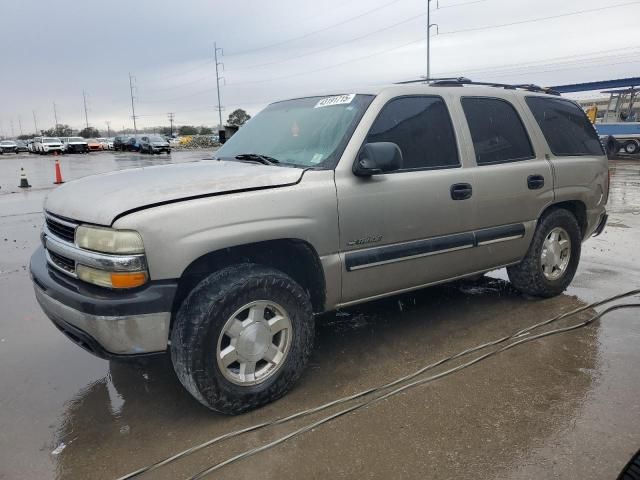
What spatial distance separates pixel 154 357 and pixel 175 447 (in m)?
0.48

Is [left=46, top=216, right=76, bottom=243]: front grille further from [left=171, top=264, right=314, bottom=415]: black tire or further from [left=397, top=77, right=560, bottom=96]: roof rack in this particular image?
[left=397, top=77, right=560, bottom=96]: roof rack

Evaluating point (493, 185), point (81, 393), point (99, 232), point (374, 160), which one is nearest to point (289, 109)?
point (374, 160)

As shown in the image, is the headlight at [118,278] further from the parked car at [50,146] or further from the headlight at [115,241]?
the parked car at [50,146]

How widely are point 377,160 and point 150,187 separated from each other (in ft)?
4.37

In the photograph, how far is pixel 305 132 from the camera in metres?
3.63

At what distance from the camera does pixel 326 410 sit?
2.96m

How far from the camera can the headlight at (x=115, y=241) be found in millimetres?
2529

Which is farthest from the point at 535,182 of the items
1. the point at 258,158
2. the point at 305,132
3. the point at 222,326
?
the point at 222,326

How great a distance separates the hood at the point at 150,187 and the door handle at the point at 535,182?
217cm

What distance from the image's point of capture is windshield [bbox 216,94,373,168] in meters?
3.37

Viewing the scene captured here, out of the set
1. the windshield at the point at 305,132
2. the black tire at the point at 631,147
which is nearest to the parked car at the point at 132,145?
the black tire at the point at 631,147

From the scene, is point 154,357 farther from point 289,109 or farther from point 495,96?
point 495,96

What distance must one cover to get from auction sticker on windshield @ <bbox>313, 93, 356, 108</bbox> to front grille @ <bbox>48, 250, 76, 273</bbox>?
2004mm

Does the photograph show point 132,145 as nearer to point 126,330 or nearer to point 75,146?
point 75,146
